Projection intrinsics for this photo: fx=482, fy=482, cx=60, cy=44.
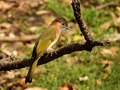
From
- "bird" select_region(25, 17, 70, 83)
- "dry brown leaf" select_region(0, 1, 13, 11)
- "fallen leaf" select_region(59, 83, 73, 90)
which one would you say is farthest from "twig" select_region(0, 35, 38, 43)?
"bird" select_region(25, 17, 70, 83)

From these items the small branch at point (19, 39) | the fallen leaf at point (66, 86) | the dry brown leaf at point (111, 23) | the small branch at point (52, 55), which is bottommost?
the dry brown leaf at point (111, 23)

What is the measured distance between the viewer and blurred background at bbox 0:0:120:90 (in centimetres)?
673

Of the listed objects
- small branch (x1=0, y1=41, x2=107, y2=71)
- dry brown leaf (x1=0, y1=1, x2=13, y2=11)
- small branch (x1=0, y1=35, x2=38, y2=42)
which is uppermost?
small branch (x1=0, y1=41, x2=107, y2=71)

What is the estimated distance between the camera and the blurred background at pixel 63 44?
6734 millimetres

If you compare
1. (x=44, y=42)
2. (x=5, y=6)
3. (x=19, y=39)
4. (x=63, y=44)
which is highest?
(x=44, y=42)

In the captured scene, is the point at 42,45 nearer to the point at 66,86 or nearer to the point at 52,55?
the point at 52,55

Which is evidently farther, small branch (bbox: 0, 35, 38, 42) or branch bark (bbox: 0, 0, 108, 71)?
small branch (bbox: 0, 35, 38, 42)

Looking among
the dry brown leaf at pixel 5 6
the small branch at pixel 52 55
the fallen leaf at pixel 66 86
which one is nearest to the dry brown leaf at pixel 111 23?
the dry brown leaf at pixel 5 6

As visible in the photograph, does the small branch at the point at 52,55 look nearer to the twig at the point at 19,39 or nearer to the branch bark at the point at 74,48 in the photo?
the branch bark at the point at 74,48

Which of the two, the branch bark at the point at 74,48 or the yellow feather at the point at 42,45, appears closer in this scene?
the branch bark at the point at 74,48

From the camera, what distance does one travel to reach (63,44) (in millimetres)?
8227

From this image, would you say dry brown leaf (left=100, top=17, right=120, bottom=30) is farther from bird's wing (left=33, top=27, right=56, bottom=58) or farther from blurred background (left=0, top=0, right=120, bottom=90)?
bird's wing (left=33, top=27, right=56, bottom=58)

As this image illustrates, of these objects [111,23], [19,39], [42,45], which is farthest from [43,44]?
[111,23]

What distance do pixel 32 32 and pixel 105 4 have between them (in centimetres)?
173
